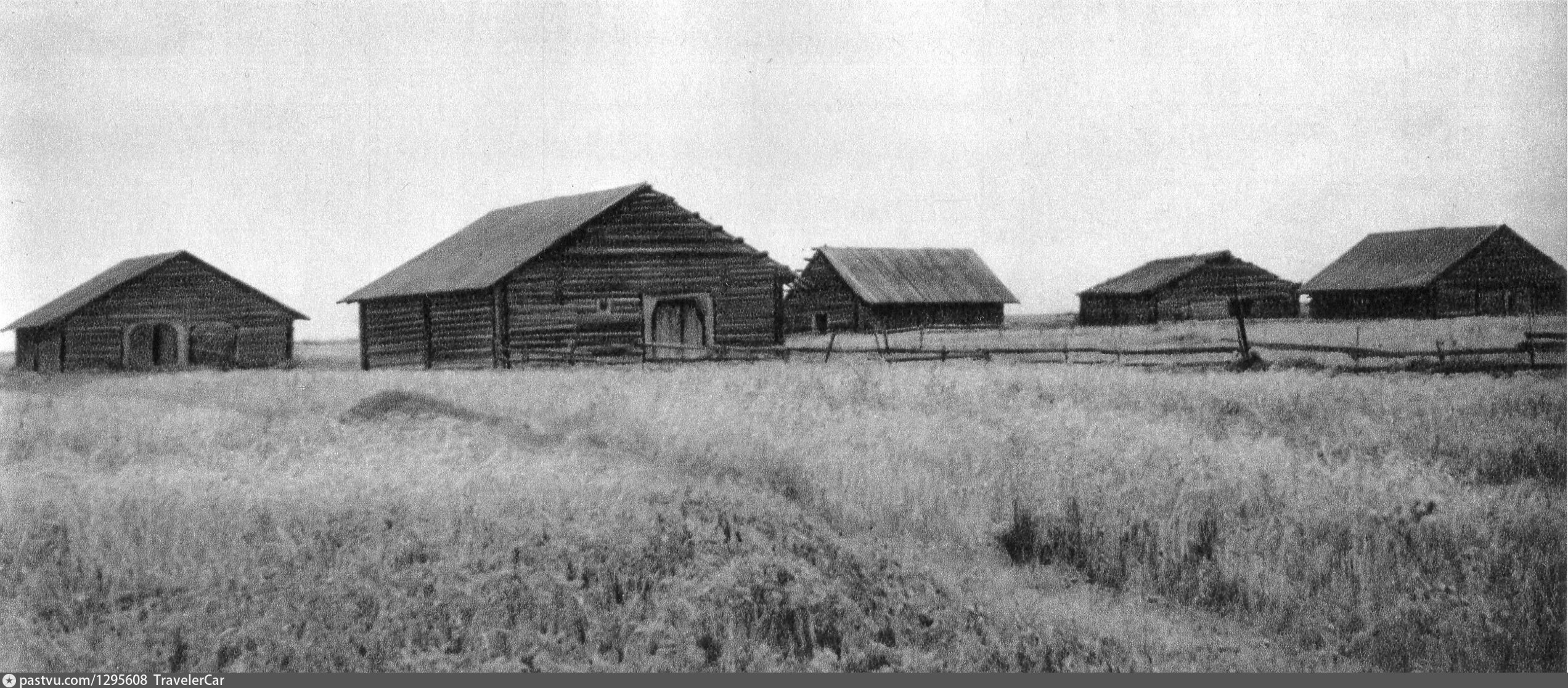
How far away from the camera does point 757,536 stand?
779 cm

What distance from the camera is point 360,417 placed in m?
14.0

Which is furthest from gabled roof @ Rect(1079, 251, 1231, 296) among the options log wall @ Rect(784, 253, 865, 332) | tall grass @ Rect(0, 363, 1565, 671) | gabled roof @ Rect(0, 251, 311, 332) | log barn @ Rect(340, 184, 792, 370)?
tall grass @ Rect(0, 363, 1565, 671)

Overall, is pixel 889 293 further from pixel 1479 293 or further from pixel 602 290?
pixel 1479 293

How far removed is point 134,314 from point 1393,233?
109 feet

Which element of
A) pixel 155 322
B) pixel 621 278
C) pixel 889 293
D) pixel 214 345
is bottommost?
pixel 214 345

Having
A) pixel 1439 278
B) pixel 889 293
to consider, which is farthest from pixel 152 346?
pixel 1439 278

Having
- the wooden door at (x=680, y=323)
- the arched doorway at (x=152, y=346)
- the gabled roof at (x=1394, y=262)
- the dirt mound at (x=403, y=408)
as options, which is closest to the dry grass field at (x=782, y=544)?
the dirt mound at (x=403, y=408)

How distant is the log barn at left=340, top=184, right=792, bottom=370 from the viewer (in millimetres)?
27281

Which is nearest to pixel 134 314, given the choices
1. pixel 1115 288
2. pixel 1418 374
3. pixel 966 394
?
pixel 966 394

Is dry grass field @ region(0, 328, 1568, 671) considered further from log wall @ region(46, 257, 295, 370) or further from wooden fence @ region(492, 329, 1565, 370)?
log wall @ region(46, 257, 295, 370)

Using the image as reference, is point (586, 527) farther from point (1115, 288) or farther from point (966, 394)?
point (1115, 288)

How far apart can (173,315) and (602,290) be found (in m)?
14.9

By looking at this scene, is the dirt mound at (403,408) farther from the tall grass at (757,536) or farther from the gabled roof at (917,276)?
the gabled roof at (917,276)

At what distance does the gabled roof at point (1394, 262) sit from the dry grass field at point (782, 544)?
730 centimetres
